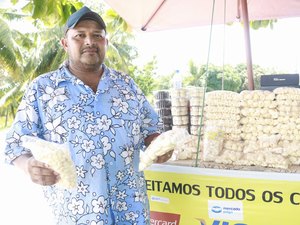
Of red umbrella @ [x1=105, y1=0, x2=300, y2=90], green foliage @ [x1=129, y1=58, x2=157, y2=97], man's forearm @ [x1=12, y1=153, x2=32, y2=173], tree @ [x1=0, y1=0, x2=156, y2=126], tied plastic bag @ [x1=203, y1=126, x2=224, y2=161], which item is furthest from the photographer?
green foliage @ [x1=129, y1=58, x2=157, y2=97]

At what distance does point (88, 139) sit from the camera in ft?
5.51

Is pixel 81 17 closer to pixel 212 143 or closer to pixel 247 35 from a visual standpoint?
pixel 212 143

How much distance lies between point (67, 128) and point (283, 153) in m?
1.26

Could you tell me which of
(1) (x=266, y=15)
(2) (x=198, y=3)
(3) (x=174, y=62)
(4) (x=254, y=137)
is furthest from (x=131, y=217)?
(3) (x=174, y=62)

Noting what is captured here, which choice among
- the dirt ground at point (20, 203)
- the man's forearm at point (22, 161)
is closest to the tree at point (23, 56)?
the dirt ground at point (20, 203)

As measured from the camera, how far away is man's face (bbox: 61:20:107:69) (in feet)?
5.75

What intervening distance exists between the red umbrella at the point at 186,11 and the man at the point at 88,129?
2.12m

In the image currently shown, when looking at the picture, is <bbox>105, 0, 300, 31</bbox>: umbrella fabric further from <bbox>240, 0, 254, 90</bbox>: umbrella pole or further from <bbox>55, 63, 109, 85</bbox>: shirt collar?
<bbox>55, 63, 109, 85</bbox>: shirt collar

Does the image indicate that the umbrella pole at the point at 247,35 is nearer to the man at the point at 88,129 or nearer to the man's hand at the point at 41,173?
the man at the point at 88,129

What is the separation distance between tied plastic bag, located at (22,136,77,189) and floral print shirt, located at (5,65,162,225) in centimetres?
17

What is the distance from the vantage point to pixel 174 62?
72.2 feet

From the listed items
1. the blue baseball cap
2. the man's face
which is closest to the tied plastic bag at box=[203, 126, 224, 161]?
the man's face

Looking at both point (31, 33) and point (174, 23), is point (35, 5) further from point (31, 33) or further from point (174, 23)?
point (31, 33)

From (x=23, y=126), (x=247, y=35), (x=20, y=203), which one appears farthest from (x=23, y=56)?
(x=23, y=126)
